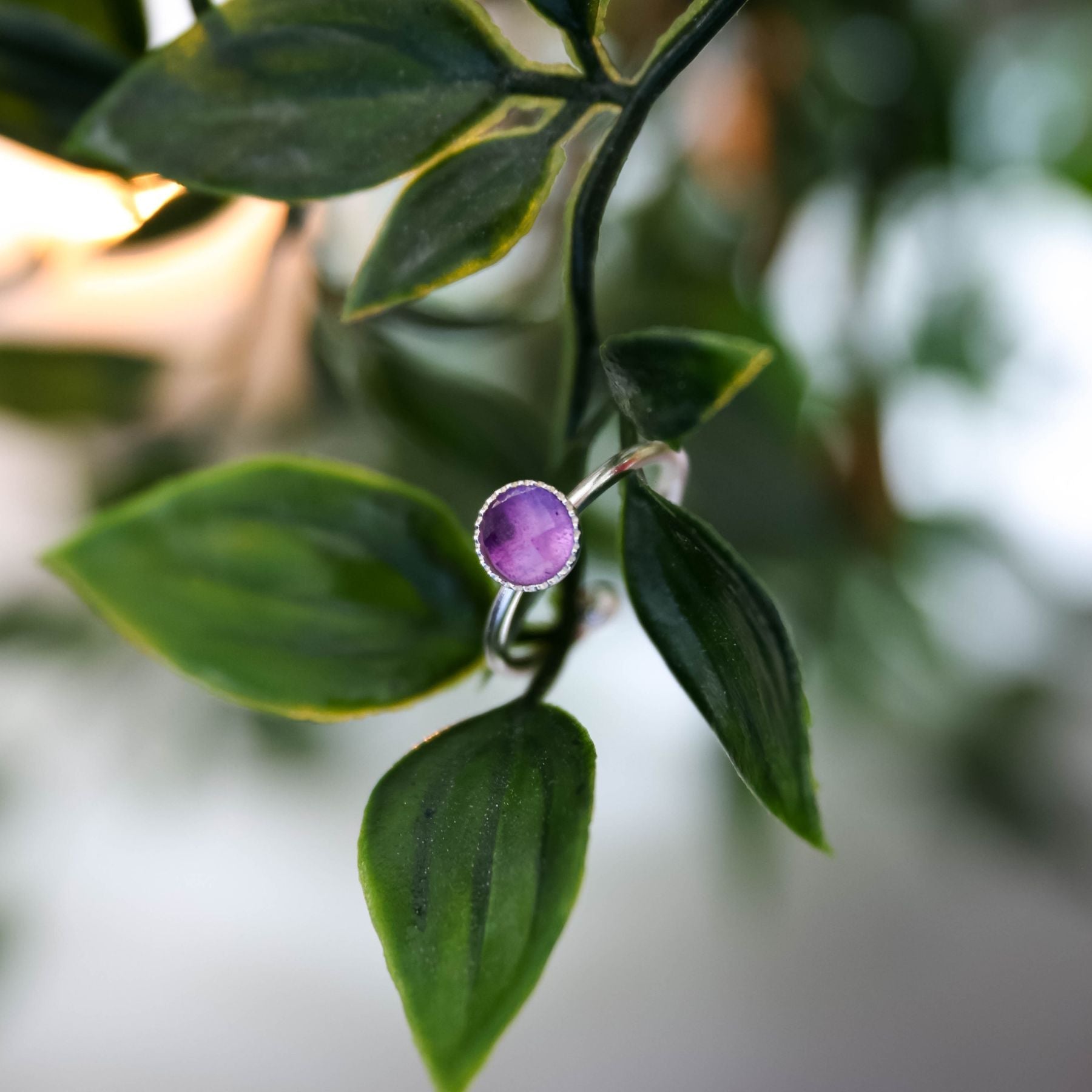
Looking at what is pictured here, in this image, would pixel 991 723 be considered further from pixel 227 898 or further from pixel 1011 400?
pixel 227 898

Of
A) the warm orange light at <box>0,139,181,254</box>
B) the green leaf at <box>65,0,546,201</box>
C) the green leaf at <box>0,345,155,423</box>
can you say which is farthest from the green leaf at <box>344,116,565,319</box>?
the green leaf at <box>0,345,155,423</box>

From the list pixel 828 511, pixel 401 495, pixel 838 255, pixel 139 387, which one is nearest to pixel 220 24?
pixel 401 495

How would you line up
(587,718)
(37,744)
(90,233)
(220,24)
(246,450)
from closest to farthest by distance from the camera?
(220,24), (90,233), (246,450), (37,744), (587,718)

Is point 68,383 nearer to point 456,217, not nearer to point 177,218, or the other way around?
point 177,218

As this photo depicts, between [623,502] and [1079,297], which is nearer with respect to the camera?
[623,502]

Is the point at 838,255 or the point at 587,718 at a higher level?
the point at 838,255

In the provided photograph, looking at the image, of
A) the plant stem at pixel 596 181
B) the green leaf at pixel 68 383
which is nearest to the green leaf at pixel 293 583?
the plant stem at pixel 596 181

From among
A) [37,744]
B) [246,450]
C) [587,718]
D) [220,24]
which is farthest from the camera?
[587,718]

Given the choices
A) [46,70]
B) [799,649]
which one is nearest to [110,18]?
[46,70]
